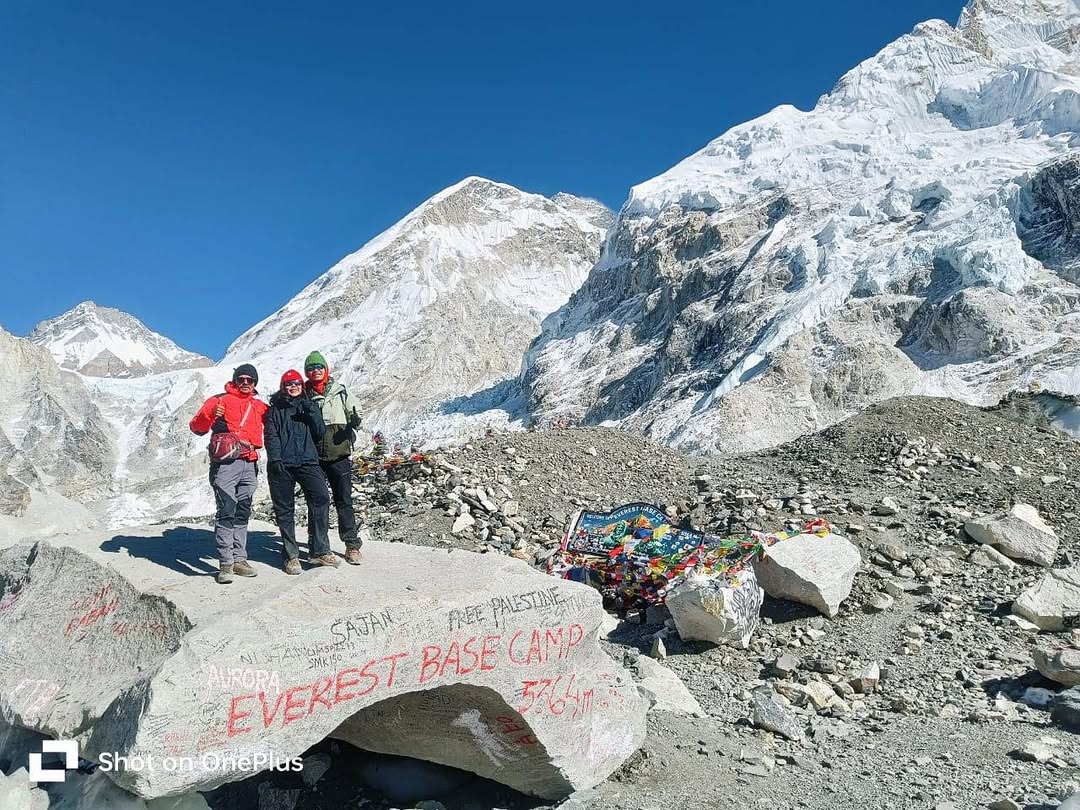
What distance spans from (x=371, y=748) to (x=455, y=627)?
1.30 m

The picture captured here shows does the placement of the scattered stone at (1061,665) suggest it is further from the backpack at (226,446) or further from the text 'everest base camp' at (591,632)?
the backpack at (226,446)

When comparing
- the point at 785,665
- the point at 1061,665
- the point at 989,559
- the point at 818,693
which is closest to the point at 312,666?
the point at 818,693

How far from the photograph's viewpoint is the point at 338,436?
5.44 metres

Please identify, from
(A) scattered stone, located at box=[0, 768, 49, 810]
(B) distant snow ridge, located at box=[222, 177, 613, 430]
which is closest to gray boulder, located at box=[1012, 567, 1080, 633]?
(A) scattered stone, located at box=[0, 768, 49, 810]

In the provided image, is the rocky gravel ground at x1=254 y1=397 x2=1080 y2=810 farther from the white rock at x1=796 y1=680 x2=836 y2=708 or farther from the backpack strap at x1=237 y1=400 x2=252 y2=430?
the backpack strap at x1=237 y1=400 x2=252 y2=430

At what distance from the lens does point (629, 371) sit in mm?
64000

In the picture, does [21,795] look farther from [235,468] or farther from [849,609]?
[849,609]

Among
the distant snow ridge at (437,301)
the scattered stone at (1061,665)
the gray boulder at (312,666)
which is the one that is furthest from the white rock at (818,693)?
the distant snow ridge at (437,301)

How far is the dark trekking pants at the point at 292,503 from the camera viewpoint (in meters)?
5.21

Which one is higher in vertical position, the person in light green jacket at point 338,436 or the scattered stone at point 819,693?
the person in light green jacket at point 338,436

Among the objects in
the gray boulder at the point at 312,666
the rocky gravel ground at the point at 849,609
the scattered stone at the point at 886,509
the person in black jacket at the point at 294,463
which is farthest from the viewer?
the scattered stone at the point at 886,509

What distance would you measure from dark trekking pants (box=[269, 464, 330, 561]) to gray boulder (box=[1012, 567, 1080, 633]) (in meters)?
6.85

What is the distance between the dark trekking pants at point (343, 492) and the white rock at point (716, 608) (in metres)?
3.39

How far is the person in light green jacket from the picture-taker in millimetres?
5363
